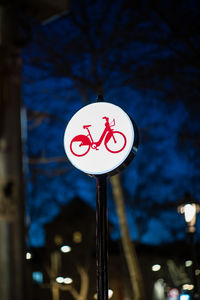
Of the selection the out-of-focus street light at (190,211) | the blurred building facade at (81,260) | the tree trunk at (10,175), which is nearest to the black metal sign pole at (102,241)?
the tree trunk at (10,175)

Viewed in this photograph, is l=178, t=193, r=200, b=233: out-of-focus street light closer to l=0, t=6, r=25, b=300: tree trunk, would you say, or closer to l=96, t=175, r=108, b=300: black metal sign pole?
l=96, t=175, r=108, b=300: black metal sign pole

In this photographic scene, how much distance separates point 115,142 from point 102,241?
3.79ft

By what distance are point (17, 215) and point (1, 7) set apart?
5.26 ft

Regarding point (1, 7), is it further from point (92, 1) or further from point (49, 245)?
point (49, 245)

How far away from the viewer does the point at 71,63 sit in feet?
53.4

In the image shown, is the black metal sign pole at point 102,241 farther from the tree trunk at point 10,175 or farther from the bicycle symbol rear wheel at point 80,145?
the tree trunk at point 10,175

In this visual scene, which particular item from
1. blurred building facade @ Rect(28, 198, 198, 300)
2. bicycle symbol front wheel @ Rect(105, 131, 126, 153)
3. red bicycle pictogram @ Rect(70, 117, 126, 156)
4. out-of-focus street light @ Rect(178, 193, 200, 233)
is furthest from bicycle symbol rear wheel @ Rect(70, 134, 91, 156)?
blurred building facade @ Rect(28, 198, 198, 300)

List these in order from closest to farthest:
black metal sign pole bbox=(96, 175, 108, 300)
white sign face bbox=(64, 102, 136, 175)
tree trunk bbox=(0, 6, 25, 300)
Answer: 1. tree trunk bbox=(0, 6, 25, 300)
2. black metal sign pole bbox=(96, 175, 108, 300)
3. white sign face bbox=(64, 102, 136, 175)

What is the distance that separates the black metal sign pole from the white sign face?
21 centimetres

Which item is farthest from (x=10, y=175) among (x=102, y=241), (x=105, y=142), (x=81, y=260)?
(x=81, y=260)

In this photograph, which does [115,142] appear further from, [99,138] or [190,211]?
[190,211]

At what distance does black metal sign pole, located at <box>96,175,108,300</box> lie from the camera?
5.68 meters

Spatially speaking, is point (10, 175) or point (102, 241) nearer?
point (10, 175)

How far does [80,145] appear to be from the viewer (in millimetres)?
6191
